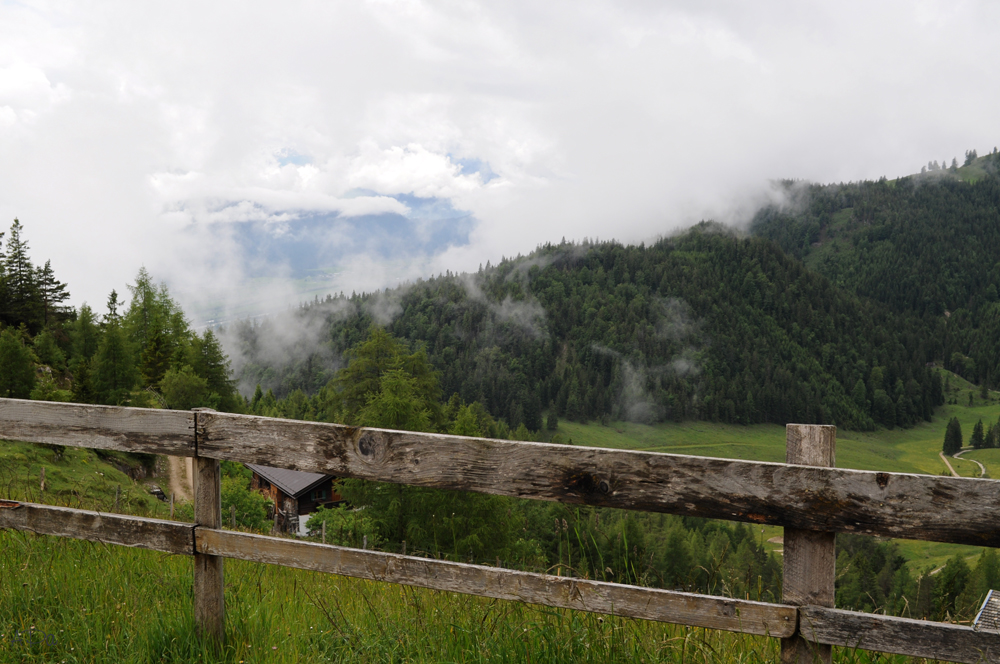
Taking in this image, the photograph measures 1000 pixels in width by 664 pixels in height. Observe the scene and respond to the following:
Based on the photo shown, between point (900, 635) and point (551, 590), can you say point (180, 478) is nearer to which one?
point (551, 590)

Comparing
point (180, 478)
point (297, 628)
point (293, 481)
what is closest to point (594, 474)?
point (297, 628)

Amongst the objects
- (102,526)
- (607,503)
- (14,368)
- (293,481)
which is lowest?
(293,481)

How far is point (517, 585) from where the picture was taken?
3.27m

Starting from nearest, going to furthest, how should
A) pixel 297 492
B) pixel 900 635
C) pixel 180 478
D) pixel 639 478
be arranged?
pixel 900 635 → pixel 639 478 → pixel 180 478 → pixel 297 492

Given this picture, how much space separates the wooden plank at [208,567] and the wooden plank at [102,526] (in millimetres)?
104

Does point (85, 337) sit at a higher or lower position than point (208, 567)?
higher

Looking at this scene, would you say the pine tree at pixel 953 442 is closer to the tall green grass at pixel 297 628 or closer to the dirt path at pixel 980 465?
the dirt path at pixel 980 465

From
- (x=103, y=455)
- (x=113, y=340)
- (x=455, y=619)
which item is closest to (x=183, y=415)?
(x=455, y=619)

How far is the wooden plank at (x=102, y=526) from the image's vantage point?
3826 mm

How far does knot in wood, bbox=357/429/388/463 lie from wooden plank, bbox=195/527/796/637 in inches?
19.4

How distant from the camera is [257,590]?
4574mm

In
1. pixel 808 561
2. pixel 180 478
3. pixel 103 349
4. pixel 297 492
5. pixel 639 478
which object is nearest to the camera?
pixel 808 561

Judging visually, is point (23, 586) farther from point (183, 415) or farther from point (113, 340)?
point (113, 340)

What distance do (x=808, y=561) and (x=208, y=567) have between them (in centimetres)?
316
